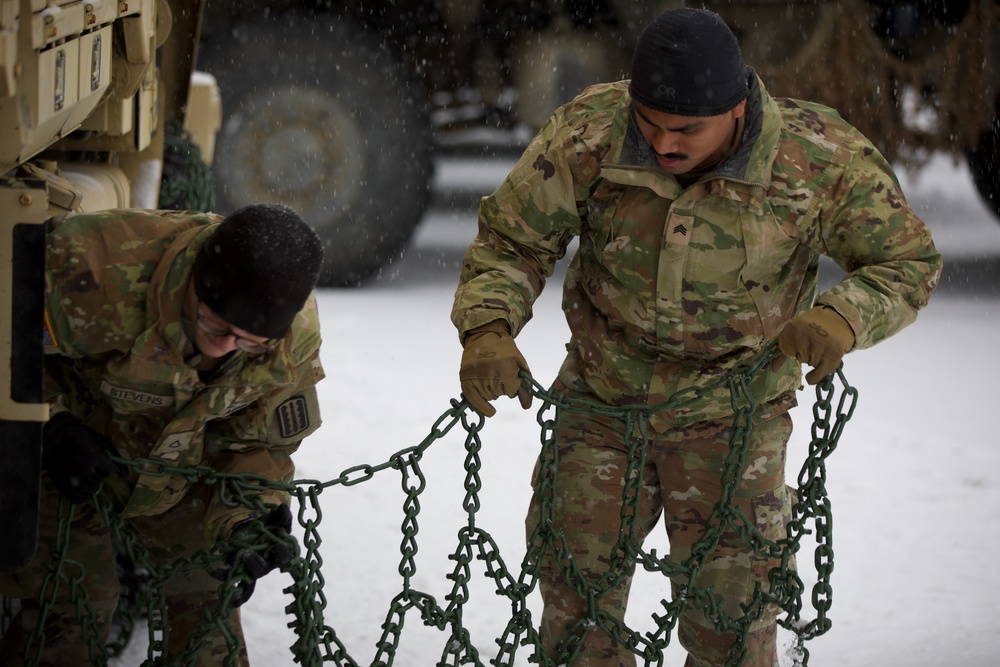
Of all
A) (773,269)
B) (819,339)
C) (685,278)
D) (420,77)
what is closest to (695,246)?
(685,278)

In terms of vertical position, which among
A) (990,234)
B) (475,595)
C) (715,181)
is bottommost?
(475,595)

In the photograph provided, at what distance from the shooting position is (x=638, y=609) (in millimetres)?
3492

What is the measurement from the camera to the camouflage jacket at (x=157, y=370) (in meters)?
2.27

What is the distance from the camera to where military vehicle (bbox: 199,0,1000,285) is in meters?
5.82

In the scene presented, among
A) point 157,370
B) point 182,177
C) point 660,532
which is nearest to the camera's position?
point 157,370

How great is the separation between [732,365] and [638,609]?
1.21m

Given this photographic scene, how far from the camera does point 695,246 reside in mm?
2398

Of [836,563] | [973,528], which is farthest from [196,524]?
[973,528]

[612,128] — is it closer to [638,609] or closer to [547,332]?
[638,609]

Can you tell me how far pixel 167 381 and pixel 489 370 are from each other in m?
0.61

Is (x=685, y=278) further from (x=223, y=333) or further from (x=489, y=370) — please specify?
(x=223, y=333)

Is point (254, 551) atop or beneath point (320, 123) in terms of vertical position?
beneath

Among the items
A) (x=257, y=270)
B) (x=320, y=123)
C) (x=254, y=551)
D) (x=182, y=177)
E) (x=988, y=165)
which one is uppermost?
(x=988, y=165)

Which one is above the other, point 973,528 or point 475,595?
point 973,528
